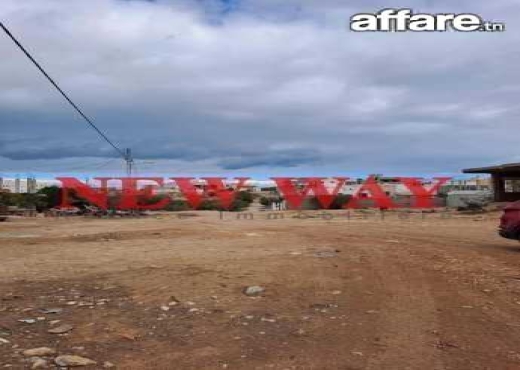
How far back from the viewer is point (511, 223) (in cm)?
1597

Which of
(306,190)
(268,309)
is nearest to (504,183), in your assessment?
(306,190)

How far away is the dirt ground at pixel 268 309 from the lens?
6480 millimetres

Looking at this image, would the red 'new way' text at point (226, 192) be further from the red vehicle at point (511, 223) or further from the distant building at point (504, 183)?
the red vehicle at point (511, 223)

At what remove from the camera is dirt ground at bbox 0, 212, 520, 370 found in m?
6.48

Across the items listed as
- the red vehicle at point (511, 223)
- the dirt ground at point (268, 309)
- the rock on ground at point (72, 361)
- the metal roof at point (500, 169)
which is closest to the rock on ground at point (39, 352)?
the dirt ground at point (268, 309)

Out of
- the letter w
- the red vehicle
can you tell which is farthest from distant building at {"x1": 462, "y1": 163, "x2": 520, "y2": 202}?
the red vehicle

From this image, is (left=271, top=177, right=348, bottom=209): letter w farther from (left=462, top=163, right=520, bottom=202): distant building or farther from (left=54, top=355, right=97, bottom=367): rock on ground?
(left=54, top=355, right=97, bottom=367): rock on ground

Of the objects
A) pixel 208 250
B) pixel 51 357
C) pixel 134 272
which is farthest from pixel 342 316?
pixel 208 250

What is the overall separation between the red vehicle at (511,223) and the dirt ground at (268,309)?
45 centimetres

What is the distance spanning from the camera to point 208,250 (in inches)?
645

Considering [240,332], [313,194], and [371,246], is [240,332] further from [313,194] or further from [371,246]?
[313,194]

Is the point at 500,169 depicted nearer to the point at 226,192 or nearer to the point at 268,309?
the point at 226,192

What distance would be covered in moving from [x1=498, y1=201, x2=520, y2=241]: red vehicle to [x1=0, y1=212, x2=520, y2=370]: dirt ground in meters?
0.45

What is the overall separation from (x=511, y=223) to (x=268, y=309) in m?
9.49
